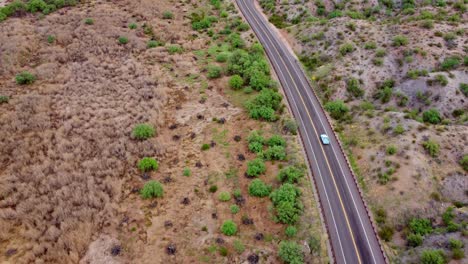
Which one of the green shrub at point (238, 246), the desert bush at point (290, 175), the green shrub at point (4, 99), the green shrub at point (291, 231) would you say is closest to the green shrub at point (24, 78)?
the green shrub at point (4, 99)

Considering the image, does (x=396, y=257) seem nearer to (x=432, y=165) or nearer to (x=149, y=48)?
(x=432, y=165)

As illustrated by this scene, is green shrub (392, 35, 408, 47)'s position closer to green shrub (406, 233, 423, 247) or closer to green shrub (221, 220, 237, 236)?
green shrub (406, 233, 423, 247)

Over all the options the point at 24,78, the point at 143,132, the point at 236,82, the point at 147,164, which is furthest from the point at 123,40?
the point at 147,164

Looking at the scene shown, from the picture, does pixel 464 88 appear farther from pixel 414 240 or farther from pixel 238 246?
pixel 238 246

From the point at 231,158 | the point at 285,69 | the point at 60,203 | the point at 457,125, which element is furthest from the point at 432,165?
the point at 60,203

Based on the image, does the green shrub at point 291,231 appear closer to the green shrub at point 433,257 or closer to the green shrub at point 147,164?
the green shrub at point 433,257
